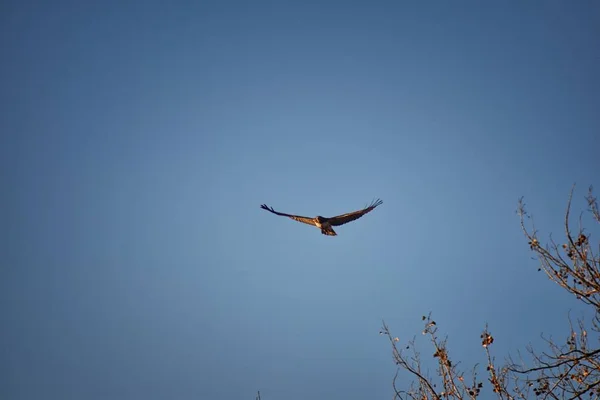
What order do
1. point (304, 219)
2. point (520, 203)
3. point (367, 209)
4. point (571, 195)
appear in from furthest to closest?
point (304, 219), point (367, 209), point (520, 203), point (571, 195)

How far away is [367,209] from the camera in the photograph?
14.1m

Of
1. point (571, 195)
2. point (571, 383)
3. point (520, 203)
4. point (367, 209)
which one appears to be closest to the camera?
point (571, 195)

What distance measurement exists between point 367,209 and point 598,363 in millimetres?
8513

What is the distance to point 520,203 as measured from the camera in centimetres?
703

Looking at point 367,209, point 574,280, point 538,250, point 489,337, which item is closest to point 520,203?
point 538,250

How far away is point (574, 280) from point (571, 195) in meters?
1.37

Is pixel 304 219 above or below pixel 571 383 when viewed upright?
above

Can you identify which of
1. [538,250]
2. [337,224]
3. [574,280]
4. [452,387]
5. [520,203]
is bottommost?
[452,387]

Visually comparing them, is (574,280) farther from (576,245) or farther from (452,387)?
(452,387)

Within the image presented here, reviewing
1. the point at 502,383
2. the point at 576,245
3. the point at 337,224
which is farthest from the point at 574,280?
the point at 337,224

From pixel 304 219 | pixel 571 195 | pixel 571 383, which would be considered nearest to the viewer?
pixel 571 195

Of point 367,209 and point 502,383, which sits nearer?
point 502,383

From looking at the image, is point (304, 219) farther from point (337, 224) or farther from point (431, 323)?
point (431, 323)

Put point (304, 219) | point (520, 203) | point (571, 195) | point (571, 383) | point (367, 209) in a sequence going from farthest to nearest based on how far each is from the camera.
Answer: point (304, 219), point (367, 209), point (520, 203), point (571, 383), point (571, 195)
